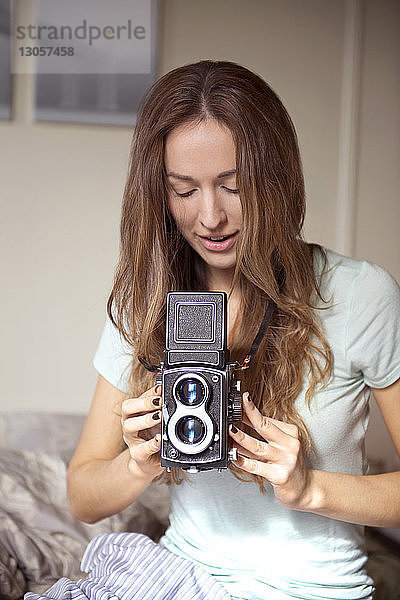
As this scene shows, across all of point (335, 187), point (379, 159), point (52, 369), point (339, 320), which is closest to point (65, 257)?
point (52, 369)

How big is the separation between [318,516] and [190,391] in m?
0.35

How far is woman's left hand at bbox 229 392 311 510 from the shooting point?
89 centimetres

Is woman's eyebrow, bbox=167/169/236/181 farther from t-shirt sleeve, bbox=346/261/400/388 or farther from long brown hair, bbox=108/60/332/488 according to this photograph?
t-shirt sleeve, bbox=346/261/400/388

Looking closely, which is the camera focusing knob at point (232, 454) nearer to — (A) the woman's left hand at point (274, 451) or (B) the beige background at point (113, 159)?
(A) the woman's left hand at point (274, 451)

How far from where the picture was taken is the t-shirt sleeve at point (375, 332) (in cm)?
108

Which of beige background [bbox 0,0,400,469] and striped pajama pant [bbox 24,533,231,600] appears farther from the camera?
beige background [bbox 0,0,400,469]

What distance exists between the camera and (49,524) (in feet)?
5.34

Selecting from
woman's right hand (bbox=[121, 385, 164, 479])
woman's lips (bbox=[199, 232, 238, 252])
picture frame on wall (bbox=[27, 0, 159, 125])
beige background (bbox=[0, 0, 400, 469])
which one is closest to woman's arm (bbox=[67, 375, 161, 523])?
woman's right hand (bbox=[121, 385, 164, 479])

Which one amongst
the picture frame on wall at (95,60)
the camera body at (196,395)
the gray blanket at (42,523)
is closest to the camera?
the camera body at (196,395)

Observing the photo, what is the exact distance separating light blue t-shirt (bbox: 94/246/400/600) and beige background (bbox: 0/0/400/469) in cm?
123

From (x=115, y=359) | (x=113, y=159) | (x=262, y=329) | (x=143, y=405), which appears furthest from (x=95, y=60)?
(x=143, y=405)

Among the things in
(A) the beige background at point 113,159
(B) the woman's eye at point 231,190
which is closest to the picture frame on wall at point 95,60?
(A) the beige background at point 113,159

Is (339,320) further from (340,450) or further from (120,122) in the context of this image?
(120,122)

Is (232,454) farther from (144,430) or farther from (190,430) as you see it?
(144,430)
